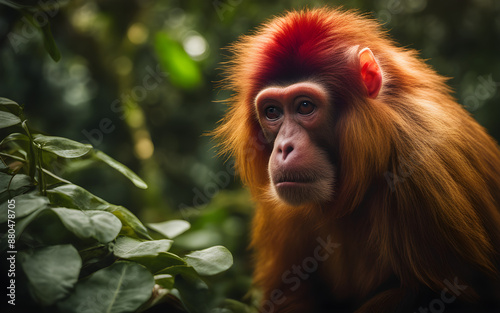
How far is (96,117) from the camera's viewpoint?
16.7ft

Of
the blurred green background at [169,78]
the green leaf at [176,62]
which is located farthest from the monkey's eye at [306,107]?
the green leaf at [176,62]

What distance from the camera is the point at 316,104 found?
236cm

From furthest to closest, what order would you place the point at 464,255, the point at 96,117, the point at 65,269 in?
the point at 96,117 < the point at 464,255 < the point at 65,269

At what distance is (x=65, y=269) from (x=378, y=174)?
1.55m

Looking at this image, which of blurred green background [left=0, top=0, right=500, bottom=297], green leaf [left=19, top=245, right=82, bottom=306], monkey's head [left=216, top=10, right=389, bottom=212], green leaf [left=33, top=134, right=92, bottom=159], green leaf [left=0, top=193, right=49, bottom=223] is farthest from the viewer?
blurred green background [left=0, top=0, right=500, bottom=297]

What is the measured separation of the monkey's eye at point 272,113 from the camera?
2.56 m

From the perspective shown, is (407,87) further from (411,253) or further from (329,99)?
(411,253)

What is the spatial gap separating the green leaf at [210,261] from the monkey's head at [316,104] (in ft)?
2.17

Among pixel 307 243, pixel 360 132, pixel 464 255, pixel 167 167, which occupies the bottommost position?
pixel 167 167

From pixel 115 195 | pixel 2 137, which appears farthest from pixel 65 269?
pixel 115 195

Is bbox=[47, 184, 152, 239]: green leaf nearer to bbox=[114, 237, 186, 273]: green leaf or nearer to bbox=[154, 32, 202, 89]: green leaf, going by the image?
bbox=[114, 237, 186, 273]: green leaf

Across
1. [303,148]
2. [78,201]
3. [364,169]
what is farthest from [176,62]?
[78,201]

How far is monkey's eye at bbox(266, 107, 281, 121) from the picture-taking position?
8.40 ft

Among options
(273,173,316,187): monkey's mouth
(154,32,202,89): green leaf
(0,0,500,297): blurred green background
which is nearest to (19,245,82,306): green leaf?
(273,173,316,187): monkey's mouth
